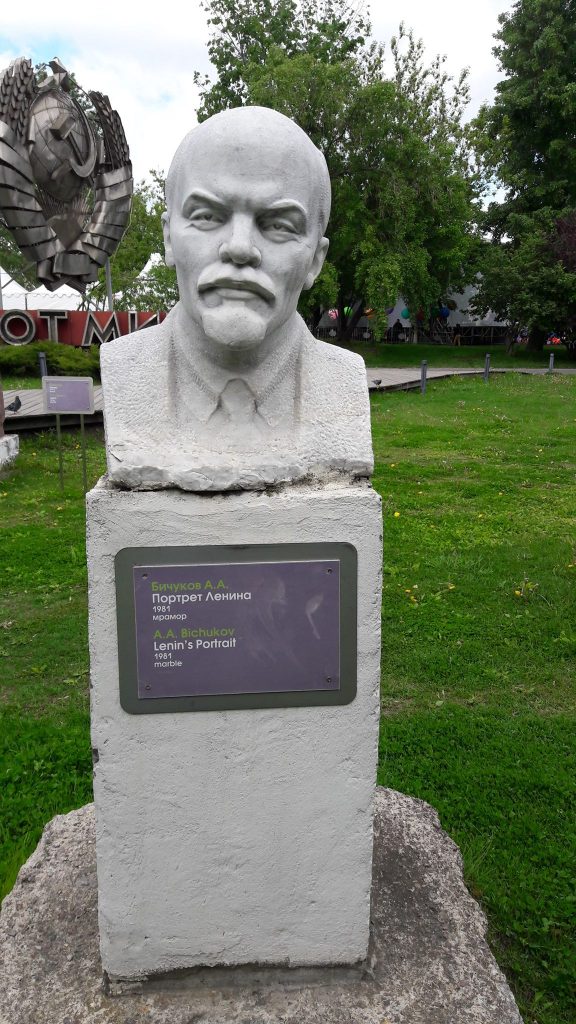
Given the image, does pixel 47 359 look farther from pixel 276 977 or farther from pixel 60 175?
pixel 276 977

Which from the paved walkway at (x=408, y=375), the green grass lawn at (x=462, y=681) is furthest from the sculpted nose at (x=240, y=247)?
the paved walkway at (x=408, y=375)

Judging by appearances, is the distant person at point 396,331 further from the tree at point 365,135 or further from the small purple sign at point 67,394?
the small purple sign at point 67,394

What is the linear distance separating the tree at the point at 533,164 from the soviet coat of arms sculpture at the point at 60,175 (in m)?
12.9

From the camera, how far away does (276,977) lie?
75.5 inches

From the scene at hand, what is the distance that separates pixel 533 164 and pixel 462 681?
25.6 m

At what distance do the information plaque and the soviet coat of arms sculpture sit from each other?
12433mm

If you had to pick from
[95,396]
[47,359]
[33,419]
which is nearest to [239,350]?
[33,419]

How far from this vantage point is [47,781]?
3.00 metres

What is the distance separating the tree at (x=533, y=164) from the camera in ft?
73.8

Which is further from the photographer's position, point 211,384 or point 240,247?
point 211,384

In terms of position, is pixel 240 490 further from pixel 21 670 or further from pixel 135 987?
pixel 21 670

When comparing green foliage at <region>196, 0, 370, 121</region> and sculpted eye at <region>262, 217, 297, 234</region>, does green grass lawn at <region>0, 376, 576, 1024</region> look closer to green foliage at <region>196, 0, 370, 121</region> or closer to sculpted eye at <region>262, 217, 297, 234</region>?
sculpted eye at <region>262, 217, 297, 234</region>

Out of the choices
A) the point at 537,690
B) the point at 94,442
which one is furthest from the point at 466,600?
the point at 94,442

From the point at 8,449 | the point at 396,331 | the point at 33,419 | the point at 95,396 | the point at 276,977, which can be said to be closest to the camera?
the point at 276,977
